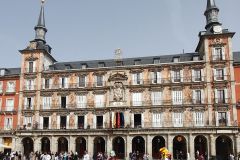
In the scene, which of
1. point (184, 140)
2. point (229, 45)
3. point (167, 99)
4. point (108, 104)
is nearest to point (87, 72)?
point (108, 104)

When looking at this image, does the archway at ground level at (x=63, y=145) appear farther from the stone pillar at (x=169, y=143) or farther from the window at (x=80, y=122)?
the stone pillar at (x=169, y=143)

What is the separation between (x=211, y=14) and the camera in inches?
1869

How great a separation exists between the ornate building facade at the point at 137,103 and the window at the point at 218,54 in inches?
5.3

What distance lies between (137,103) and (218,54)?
13580mm

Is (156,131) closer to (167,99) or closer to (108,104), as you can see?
(167,99)

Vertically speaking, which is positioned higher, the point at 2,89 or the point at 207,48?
the point at 207,48

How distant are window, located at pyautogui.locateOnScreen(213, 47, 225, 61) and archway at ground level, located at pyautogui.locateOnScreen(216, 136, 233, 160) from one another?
36.3ft

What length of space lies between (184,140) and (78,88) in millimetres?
17589

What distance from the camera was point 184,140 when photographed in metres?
43.2

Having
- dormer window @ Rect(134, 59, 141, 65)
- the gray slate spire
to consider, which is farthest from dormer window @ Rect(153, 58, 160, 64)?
the gray slate spire

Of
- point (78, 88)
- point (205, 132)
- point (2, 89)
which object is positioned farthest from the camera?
point (2, 89)

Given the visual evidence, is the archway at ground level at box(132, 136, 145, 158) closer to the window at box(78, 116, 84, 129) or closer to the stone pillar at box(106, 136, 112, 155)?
the stone pillar at box(106, 136, 112, 155)

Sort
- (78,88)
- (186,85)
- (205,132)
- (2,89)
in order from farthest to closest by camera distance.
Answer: (2,89) < (78,88) < (186,85) < (205,132)

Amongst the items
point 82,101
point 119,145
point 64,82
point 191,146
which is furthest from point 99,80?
point 191,146
